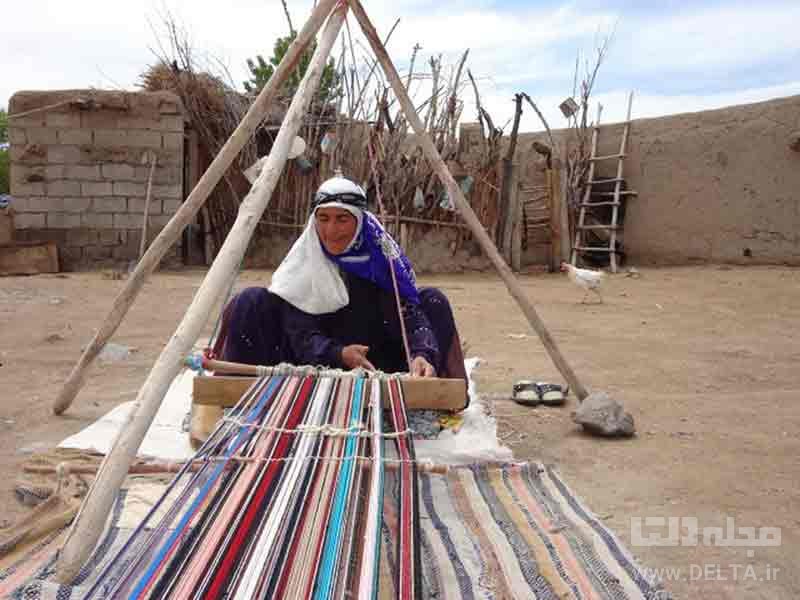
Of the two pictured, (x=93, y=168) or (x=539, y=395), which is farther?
(x=93, y=168)

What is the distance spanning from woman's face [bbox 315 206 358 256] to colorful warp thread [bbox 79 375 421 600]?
959 mm

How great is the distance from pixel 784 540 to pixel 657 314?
13.6 ft

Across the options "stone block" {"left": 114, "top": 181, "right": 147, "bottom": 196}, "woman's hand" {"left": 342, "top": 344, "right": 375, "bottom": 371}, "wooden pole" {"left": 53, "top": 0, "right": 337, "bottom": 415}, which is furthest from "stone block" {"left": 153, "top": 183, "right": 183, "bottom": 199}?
"woman's hand" {"left": 342, "top": 344, "right": 375, "bottom": 371}

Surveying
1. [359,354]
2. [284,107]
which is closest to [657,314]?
[359,354]

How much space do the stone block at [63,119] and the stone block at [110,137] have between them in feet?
0.81

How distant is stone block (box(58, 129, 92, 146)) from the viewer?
8.56 metres

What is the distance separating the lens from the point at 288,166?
933cm

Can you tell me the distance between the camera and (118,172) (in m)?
8.76

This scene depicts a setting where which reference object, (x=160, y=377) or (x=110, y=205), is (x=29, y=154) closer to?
(x=110, y=205)

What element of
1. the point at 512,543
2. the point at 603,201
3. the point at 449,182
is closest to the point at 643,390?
the point at 449,182

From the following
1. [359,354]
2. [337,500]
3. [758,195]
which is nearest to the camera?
[337,500]

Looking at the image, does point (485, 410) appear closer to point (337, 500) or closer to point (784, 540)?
point (784, 540)

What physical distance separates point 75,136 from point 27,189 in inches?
33.6

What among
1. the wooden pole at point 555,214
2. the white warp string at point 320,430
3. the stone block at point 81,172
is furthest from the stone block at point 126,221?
the white warp string at point 320,430
